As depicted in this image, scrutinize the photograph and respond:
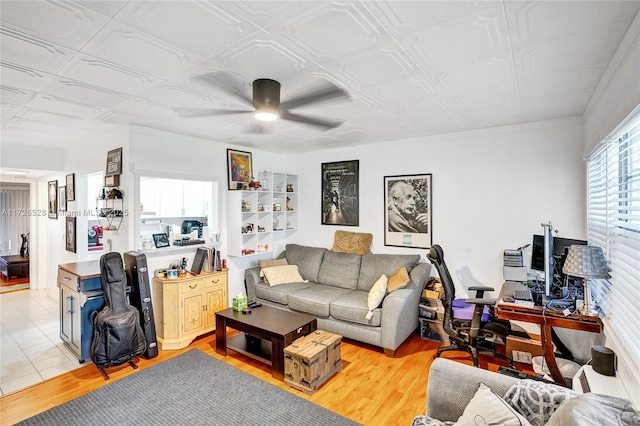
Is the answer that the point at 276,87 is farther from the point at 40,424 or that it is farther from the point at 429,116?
the point at 40,424

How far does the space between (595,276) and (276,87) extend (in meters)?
2.47

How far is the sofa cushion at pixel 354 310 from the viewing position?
3352 millimetres

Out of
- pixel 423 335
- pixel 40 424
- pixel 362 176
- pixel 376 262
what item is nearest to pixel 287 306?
pixel 376 262

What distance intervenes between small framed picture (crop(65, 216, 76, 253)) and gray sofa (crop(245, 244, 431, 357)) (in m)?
2.68

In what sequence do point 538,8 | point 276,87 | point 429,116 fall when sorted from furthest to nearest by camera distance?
point 429,116 → point 276,87 → point 538,8

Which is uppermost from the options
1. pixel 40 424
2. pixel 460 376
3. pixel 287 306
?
pixel 460 376

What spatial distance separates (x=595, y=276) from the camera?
2033mm

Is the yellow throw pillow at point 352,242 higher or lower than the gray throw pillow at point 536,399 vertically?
higher

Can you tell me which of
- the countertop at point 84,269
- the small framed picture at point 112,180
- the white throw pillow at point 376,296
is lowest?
the white throw pillow at point 376,296

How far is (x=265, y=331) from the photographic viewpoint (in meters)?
2.96

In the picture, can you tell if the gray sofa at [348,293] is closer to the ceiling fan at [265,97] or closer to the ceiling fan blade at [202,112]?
the ceiling fan at [265,97]

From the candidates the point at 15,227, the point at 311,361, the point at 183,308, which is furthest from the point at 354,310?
the point at 15,227

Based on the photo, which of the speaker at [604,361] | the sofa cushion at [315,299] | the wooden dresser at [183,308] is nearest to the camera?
the speaker at [604,361]

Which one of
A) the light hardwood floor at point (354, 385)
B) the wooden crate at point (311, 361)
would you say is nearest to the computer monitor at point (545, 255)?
the light hardwood floor at point (354, 385)
